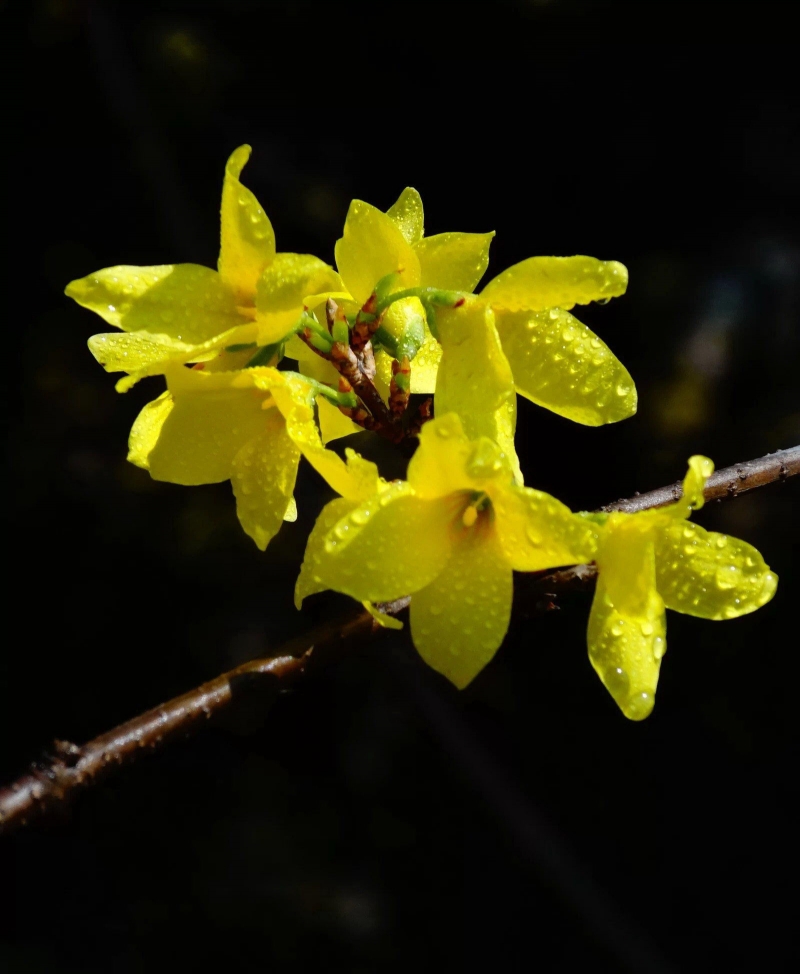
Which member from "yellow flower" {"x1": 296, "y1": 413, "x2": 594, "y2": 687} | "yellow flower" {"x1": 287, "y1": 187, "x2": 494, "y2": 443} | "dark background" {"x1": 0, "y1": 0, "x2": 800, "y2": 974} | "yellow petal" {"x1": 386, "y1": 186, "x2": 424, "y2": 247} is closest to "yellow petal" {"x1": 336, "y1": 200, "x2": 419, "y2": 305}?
"yellow flower" {"x1": 287, "y1": 187, "x2": 494, "y2": 443}

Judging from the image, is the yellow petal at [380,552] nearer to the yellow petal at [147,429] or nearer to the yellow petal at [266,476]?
the yellow petal at [266,476]

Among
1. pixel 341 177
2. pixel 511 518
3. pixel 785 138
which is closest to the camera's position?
pixel 511 518

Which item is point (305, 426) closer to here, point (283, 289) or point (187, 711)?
point (283, 289)

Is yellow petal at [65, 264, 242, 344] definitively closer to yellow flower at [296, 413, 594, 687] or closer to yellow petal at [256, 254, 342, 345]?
yellow petal at [256, 254, 342, 345]

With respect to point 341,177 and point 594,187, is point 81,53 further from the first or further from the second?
point 594,187

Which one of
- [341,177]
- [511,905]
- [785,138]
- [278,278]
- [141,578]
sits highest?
[278,278]

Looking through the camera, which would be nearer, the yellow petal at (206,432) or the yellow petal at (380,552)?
the yellow petal at (380,552)

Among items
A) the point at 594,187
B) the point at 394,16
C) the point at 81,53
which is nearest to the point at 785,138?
the point at 594,187

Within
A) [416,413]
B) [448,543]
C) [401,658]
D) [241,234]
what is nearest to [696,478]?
[448,543]

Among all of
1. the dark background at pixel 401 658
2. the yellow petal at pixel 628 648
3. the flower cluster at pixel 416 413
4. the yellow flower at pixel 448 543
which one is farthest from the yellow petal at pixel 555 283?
the dark background at pixel 401 658
